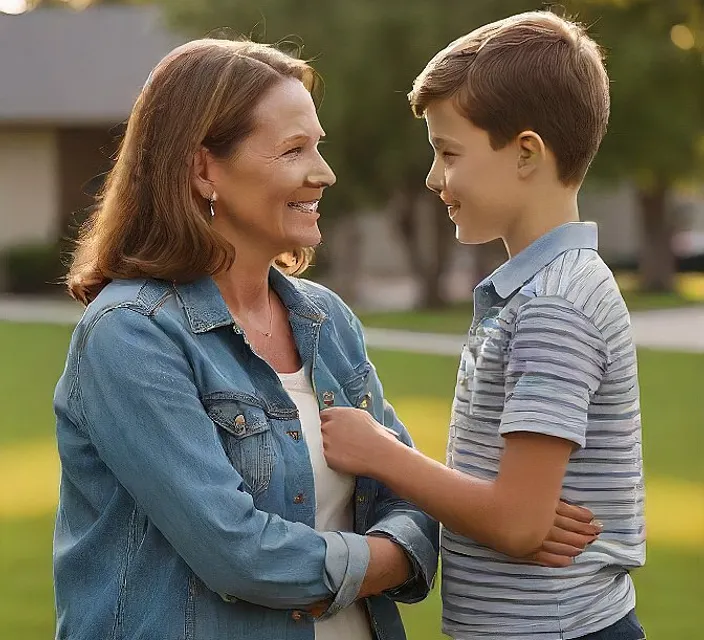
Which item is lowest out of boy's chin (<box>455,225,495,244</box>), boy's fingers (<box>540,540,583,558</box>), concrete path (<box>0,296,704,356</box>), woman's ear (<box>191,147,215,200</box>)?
concrete path (<box>0,296,704,356</box>)

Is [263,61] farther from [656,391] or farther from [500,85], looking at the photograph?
[656,391]

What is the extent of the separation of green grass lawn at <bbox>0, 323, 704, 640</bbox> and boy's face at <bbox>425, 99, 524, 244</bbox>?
364 centimetres

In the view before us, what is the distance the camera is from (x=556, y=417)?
8.50 ft

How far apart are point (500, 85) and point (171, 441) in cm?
94

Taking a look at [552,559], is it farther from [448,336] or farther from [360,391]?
[448,336]

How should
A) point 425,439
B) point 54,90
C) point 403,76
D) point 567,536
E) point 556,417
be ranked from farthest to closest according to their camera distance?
point 54,90 → point 403,76 → point 425,439 → point 567,536 → point 556,417

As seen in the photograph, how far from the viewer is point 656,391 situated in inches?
573

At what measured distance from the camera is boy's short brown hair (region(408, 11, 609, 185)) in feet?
9.04

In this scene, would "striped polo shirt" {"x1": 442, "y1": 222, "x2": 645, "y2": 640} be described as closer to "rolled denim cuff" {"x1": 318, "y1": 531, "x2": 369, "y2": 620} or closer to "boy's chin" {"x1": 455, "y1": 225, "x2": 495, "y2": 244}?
"boy's chin" {"x1": 455, "y1": 225, "x2": 495, "y2": 244}

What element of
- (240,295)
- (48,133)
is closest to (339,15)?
(48,133)

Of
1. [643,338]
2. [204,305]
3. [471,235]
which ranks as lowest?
[643,338]

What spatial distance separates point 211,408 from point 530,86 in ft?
2.90

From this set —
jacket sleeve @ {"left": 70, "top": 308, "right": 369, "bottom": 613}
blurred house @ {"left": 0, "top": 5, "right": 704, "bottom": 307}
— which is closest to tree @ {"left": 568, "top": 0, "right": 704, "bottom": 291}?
blurred house @ {"left": 0, "top": 5, "right": 704, "bottom": 307}

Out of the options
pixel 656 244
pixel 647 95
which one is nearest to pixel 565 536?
pixel 647 95
